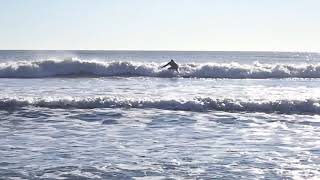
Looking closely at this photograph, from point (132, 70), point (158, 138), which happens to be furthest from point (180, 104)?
point (132, 70)

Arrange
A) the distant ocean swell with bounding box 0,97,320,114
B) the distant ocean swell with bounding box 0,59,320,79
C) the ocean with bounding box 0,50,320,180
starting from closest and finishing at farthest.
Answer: the ocean with bounding box 0,50,320,180
the distant ocean swell with bounding box 0,97,320,114
the distant ocean swell with bounding box 0,59,320,79

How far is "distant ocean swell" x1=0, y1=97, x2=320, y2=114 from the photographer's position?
1889 cm

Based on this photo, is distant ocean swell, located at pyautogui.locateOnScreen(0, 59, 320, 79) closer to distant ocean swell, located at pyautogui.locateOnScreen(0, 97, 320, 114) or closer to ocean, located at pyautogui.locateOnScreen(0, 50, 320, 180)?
distant ocean swell, located at pyautogui.locateOnScreen(0, 97, 320, 114)

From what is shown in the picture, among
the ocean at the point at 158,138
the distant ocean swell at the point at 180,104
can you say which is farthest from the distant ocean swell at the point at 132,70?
the ocean at the point at 158,138

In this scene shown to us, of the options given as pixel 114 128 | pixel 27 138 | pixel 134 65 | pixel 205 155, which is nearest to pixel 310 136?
pixel 205 155

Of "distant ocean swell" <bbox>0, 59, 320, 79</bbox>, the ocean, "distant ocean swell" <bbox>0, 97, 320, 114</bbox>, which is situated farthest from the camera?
"distant ocean swell" <bbox>0, 59, 320, 79</bbox>

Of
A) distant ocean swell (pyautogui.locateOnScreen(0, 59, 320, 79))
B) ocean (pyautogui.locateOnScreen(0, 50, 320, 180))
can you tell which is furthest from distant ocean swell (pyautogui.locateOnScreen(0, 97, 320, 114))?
distant ocean swell (pyautogui.locateOnScreen(0, 59, 320, 79))

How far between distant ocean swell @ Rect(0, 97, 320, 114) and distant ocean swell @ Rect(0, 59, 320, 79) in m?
22.0

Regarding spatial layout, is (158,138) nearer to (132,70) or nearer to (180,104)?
(180,104)

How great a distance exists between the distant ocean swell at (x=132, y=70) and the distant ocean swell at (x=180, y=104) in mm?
22024

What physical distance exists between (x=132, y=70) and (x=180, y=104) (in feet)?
85.0

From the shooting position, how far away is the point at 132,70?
4481 centimetres

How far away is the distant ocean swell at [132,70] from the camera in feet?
139

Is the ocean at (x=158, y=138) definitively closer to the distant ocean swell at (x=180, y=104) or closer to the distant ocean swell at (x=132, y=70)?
the distant ocean swell at (x=180, y=104)
